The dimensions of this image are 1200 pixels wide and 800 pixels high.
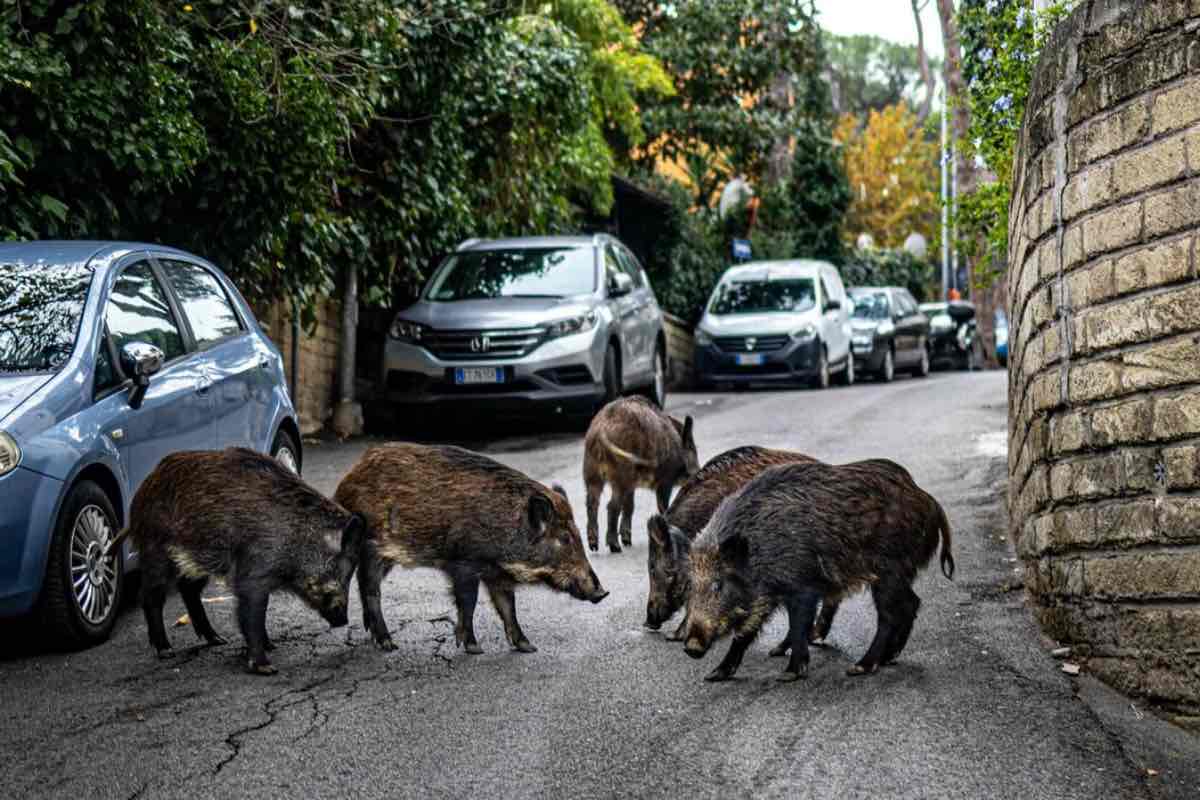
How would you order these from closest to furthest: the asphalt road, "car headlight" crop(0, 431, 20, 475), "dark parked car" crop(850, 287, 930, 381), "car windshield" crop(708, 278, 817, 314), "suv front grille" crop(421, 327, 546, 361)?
the asphalt road → "car headlight" crop(0, 431, 20, 475) → "suv front grille" crop(421, 327, 546, 361) → "car windshield" crop(708, 278, 817, 314) → "dark parked car" crop(850, 287, 930, 381)

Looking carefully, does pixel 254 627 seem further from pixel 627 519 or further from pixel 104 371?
pixel 627 519

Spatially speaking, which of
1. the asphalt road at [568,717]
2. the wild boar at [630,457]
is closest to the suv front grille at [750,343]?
the wild boar at [630,457]

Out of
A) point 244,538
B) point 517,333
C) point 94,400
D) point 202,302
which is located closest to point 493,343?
point 517,333

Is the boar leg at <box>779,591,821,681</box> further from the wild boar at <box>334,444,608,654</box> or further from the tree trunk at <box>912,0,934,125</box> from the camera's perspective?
the tree trunk at <box>912,0,934,125</box>

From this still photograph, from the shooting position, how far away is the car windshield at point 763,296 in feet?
86.9

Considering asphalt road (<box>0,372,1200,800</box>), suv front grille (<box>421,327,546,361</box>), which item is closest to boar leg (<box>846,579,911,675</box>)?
asphalt road (<box>0,372,1200,800</box>)

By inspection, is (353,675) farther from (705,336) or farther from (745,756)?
(705,336)

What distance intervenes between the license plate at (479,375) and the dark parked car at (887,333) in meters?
13.3

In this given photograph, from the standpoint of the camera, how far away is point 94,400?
25.6ft

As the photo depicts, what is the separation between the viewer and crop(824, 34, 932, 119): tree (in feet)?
232

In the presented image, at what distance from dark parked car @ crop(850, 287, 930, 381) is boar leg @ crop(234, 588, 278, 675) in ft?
73.8

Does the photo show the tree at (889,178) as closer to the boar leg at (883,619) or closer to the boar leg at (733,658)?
the boar leg at (883,619)

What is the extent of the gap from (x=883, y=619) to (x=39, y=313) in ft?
14.0

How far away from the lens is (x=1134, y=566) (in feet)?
22.8
